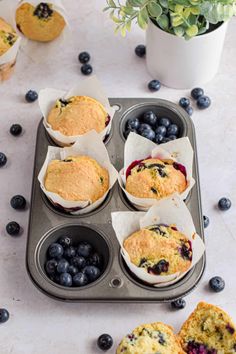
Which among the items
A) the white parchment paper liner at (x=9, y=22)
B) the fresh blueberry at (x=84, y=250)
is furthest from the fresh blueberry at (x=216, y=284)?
the white parchment paper liner at (x=9, y=22)

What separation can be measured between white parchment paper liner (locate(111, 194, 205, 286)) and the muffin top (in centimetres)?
85

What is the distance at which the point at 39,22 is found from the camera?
2.78 meters

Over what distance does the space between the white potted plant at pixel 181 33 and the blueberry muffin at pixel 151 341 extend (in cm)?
93

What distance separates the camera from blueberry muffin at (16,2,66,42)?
2752 mm

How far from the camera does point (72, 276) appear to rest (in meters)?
2.20

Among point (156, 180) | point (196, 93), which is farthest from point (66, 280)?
point (196, 93)

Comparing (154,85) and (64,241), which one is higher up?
(154,85)

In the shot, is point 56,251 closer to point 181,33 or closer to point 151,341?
point 151,341

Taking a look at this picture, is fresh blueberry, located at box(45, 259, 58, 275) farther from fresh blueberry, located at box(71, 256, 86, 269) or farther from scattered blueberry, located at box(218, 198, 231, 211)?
scattered blueberry, located at box(218, 198, 231, 211)

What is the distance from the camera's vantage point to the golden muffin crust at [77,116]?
2402 millimetres

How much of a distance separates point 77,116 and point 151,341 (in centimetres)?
81

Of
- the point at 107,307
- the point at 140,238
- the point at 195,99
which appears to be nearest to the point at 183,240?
the point at 140,238

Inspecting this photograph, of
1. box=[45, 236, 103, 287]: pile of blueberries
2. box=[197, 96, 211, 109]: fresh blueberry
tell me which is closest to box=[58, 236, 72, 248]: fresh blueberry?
box=[45, 236, 103, 287]: pile of blueberries

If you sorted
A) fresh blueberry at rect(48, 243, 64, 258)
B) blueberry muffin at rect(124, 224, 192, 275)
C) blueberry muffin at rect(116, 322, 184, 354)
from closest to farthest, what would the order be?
blueberry muffin at rect(116, 322, 184, 354), blueberry muffin at rect(124, 224, 192, 275), fresh blueberry at rect(48, 243, 64, 258)
